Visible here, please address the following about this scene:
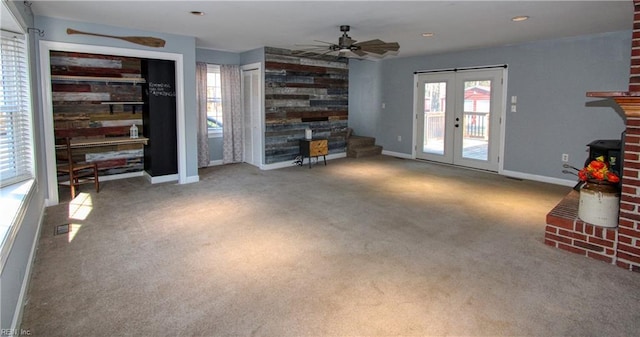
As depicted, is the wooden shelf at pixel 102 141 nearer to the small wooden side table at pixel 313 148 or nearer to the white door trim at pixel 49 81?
the white door trim at pixel 49 81

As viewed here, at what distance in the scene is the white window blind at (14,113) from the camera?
11.0 feet

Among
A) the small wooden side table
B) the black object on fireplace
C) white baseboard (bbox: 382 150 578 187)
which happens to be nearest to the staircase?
the small wooden side table

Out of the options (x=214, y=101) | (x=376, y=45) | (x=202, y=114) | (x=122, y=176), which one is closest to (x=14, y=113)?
(x=122, y=176)

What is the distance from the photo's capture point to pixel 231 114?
7.37m

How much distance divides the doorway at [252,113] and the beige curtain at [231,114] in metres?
0.11

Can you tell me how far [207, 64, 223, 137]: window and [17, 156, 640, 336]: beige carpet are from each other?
2.70 m

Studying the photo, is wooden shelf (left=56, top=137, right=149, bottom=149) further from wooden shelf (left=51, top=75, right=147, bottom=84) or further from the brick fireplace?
the brick fireplace

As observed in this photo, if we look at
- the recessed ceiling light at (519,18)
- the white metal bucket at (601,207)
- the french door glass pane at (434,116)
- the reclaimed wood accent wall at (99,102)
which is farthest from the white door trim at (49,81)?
the white metal bucket at (601,207)

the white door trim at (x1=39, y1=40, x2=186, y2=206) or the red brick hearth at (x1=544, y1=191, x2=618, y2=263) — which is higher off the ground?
the white door trim at (x1=39, y1=40, x2=186, y2=206)

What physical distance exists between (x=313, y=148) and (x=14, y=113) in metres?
4.62

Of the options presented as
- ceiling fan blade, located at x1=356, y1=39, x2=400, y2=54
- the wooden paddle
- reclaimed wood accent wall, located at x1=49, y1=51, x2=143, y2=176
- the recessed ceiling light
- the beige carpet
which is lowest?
the beige carpet

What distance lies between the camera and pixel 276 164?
283 inches

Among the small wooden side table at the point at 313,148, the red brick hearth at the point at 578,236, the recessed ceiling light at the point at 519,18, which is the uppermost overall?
the recessed ceiling light at the point at 519,18

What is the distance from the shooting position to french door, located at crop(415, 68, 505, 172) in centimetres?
668
